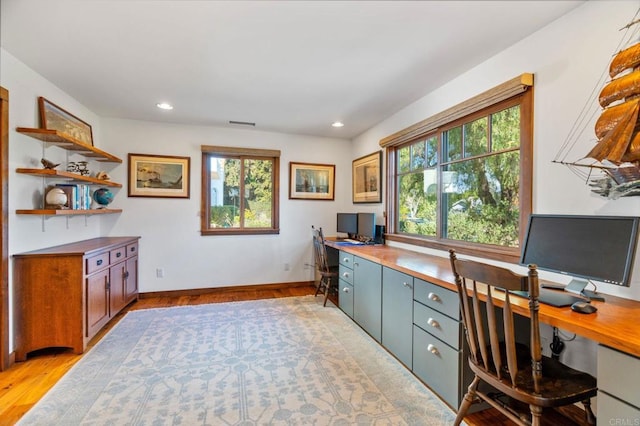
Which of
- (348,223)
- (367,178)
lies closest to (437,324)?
(348,223)

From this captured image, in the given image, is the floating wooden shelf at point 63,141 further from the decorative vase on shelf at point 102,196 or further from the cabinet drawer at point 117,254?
the cabinet drawer at point 117,254

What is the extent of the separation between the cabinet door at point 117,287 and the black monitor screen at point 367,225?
2.95 m

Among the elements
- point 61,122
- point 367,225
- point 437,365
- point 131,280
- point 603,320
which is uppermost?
point 61,122

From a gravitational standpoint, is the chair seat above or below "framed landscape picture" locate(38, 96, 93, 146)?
below

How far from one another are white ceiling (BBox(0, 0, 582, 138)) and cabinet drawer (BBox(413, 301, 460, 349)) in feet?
6.15

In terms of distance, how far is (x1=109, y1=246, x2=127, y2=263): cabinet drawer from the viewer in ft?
10.6

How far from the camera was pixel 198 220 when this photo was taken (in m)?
4.39

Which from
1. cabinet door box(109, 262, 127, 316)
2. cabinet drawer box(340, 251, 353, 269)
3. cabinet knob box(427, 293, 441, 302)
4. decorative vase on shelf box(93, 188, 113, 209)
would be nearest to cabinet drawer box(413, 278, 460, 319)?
cabinet knob box(427, 293, 441, 302)

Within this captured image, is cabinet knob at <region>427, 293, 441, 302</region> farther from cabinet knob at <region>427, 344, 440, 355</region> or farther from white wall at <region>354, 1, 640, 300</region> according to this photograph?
white wall at <region>354, 1, 640, 300</region>

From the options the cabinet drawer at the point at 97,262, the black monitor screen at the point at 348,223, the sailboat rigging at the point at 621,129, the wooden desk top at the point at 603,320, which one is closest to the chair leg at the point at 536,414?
the wooden desk top at the point at 603,320

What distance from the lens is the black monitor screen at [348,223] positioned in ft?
14.5

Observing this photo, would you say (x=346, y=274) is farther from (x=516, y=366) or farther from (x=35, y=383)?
(x=35, y=383)

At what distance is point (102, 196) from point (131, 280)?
3.59 ft

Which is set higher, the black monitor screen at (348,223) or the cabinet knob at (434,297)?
the black monitor screen at (348,223)
